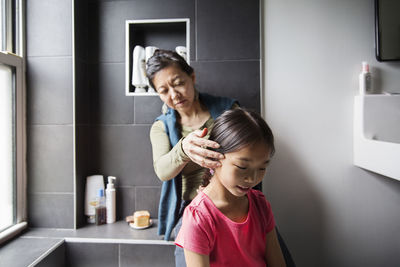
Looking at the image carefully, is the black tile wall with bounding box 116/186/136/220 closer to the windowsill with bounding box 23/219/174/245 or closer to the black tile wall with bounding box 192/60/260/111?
the windowsill with bounding box 23/219/174/245

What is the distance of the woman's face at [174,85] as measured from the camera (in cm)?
110

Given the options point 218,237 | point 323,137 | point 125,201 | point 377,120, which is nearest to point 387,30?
point 377,120

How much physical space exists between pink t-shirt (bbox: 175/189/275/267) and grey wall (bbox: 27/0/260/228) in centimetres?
77

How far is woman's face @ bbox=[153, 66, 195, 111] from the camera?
1.10 m

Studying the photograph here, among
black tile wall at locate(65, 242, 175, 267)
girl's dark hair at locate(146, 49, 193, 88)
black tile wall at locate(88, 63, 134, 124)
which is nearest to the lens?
girl's dark hair at locate(146, 49, 193, 88)

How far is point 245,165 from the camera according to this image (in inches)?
28.1

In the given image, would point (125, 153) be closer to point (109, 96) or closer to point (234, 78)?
point (109, 96)

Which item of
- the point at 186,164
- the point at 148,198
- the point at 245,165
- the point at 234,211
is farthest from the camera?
the point at 148,198

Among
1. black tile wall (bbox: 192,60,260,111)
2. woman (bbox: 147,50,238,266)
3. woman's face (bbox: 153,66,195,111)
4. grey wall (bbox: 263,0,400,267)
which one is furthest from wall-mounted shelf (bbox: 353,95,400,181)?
woman's face (bbox: 153,66,195,111)

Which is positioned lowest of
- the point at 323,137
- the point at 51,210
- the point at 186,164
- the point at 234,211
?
the point at 51,210

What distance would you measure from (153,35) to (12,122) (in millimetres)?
891

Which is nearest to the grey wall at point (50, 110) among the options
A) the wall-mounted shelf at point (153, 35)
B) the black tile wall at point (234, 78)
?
the wall-mounted shelf at point (153, 35)

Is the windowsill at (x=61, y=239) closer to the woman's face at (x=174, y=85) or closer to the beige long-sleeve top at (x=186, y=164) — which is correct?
the beige long-sleeve top at (x=186, y=164)

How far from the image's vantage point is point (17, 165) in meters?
1.38
